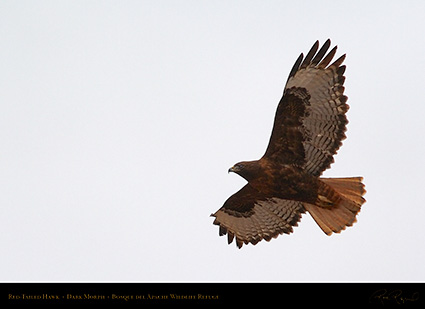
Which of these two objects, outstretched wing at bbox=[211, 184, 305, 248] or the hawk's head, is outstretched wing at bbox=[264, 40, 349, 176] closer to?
the hawk's head

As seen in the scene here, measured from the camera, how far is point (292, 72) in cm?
1227

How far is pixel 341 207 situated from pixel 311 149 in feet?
3.73

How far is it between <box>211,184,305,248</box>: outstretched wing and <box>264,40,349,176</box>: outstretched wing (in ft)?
4.44

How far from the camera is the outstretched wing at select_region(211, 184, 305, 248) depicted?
13.8 metres

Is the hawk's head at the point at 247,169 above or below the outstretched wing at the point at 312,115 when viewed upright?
below

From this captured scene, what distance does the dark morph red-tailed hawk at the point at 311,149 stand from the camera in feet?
40.1

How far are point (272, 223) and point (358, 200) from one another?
7.04 ft
